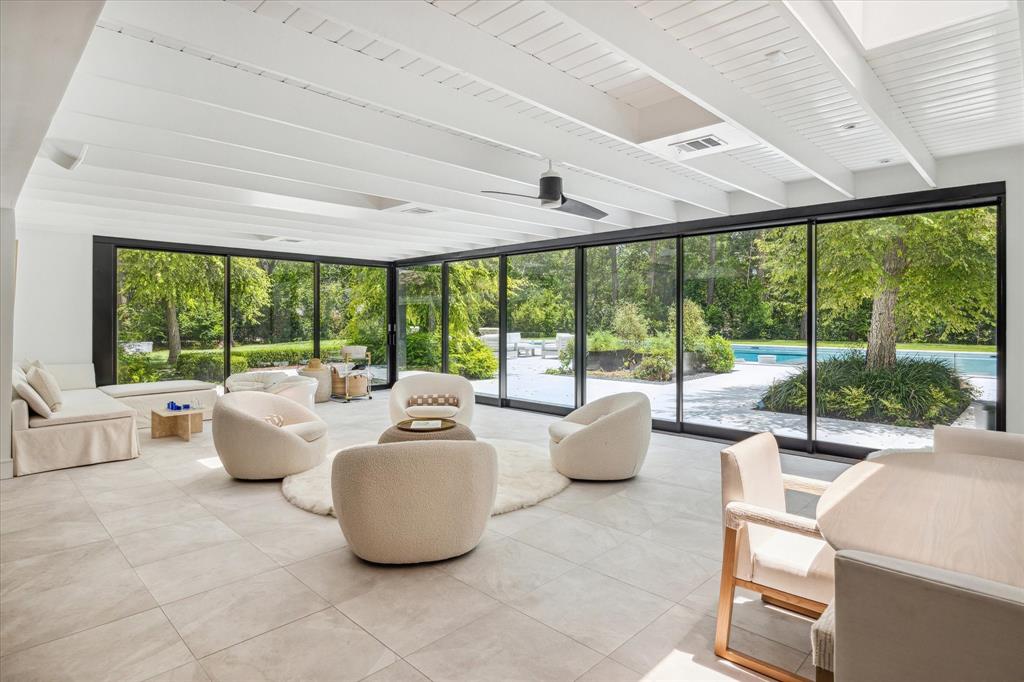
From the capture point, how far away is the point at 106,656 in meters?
2.38

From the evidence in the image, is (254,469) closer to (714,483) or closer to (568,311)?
(714,483)

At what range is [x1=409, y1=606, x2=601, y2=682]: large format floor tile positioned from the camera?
7.39ft

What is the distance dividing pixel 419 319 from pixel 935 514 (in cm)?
920

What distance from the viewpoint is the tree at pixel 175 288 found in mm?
7984

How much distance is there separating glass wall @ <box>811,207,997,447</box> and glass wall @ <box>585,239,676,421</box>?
5.60ft

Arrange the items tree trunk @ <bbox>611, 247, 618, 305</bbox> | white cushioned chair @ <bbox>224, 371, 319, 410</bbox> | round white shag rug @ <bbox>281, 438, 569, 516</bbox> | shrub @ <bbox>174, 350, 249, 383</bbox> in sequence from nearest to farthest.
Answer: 1. round white shag rug @ <bbox>281, 438, 569, 516</bbox>
2. white cushioned chair @ <bbox>224, 371, 319, 410</bbox>
3. tree trunk @ <bbox>611, 247, 618, 305</bbox>
4. shrub @ <bbox>174, 350, 249, 383</bbox>

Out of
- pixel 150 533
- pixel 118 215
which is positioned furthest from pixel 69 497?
pixel 118 215

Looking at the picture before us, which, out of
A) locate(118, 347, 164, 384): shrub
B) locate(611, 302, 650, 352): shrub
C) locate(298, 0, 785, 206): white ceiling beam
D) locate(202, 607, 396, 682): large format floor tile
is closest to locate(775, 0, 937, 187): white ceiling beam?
locate(298, 0, 785, 206): white ceiling beam

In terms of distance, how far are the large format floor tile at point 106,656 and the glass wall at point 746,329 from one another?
5.76 m

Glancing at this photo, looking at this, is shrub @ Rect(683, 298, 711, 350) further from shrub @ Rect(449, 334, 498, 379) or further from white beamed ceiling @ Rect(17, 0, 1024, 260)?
shrub @ Rect(449, 334, 498, 379)

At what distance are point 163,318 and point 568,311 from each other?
19.1 ft

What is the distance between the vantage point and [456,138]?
13.6ft

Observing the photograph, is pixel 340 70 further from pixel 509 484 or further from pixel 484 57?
pixel 509 484

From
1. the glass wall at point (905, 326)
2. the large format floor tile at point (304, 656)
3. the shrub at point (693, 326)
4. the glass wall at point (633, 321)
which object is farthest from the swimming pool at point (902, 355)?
the large format floor tile at point (304, 656)
